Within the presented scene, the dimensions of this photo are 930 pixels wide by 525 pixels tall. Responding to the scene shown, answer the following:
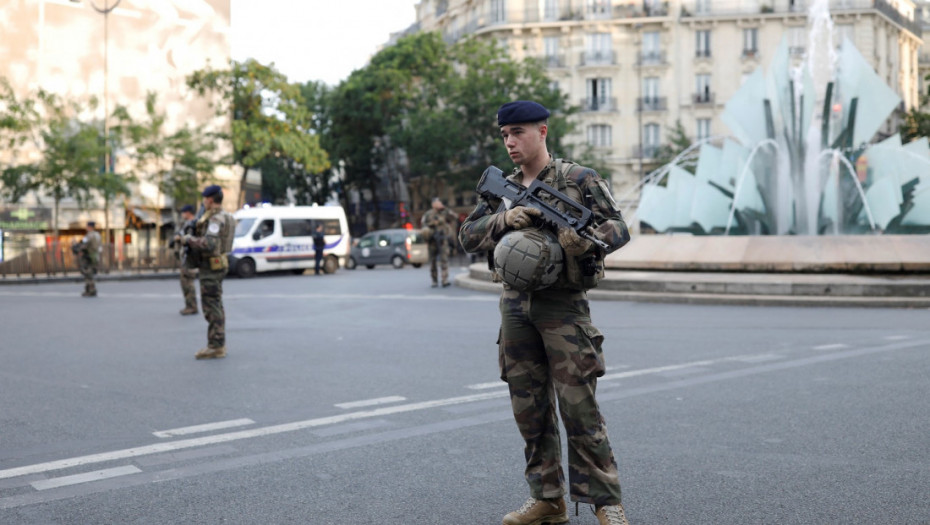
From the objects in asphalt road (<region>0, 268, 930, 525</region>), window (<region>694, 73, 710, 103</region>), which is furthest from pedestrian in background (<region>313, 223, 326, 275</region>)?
window (<region>694, 73, 710, 103</region>)

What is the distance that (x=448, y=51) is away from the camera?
55.6m

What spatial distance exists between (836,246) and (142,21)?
3937 cm

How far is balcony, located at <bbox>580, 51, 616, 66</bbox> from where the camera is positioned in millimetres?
58406

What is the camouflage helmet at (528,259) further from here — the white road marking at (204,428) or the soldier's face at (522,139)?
the white road marking at (204,428)

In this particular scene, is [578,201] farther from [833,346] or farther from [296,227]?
[296,227]

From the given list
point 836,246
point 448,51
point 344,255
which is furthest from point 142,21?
point 836,246

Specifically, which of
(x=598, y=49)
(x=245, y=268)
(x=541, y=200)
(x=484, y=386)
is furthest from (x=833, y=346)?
(x=598, y=49)

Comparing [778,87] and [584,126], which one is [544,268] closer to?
[778,87]

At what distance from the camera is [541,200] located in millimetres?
3830

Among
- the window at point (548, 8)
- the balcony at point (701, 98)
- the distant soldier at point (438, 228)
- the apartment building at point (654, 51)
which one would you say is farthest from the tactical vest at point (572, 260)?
the window at point (548, 8)

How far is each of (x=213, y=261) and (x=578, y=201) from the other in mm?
6709

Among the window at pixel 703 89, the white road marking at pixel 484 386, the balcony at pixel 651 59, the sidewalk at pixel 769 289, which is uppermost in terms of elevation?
the balcony at pixel 651 59

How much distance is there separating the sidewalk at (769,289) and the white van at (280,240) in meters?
15.0

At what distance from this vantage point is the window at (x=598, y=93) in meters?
58.4
